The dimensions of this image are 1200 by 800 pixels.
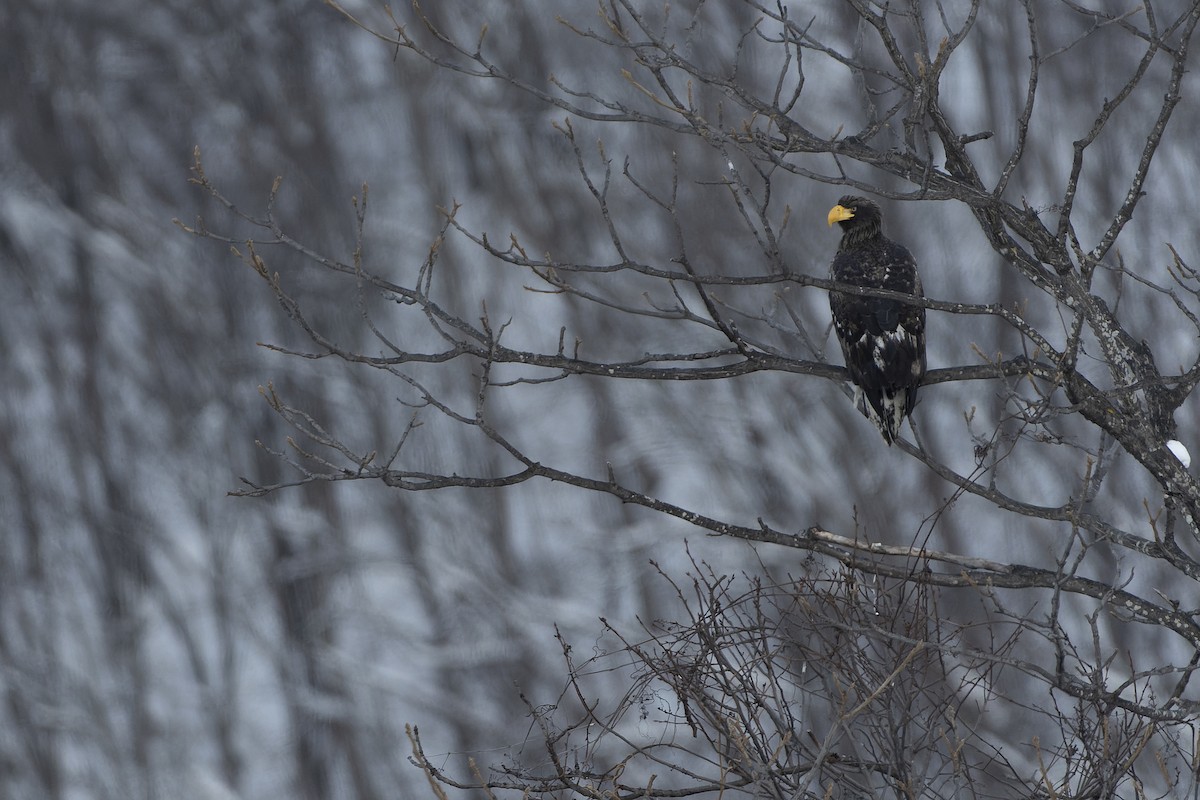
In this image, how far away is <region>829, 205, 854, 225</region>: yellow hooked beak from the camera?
613cm

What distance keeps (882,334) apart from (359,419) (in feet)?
34.3

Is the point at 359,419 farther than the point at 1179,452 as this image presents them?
Yes

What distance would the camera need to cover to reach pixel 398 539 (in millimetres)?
15594

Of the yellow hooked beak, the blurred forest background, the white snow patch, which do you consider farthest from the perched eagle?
the blurred forest background

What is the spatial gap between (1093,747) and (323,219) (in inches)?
542

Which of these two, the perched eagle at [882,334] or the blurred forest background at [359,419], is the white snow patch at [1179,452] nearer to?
the perched eagle at [882,334]

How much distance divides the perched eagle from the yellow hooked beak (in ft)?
0.58

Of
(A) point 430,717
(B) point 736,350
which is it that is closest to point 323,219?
(A) point 430,717

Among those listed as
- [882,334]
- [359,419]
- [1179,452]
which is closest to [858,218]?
[882,334]

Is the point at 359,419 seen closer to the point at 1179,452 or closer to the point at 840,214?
the point at 840,214

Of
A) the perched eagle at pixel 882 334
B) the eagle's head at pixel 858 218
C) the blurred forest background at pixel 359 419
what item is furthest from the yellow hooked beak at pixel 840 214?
the blurred forest background at pixel 359 419

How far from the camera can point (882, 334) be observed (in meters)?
5.64

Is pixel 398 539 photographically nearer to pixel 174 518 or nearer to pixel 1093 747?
pixel 174 518

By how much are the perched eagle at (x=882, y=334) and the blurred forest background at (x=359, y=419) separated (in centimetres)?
801
